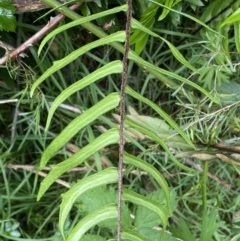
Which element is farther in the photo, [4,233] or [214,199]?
[214,199]

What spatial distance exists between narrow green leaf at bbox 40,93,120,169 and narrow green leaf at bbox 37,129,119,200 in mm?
22

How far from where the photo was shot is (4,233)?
48.0 inches

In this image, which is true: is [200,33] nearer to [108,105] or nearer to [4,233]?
[108,105]

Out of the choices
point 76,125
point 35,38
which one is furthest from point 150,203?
point 35,38

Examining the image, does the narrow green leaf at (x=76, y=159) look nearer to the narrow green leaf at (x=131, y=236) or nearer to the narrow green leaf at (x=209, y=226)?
the narrow green leaf at (x=131, y=236)

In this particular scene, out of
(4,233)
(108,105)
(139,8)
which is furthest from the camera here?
(4,233)

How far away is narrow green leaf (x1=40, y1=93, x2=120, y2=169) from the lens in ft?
2.35

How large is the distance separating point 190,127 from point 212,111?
0.11 meters

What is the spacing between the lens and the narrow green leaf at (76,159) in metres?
0.71

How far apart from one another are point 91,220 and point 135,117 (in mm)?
494

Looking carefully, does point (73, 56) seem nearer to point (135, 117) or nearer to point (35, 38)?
point (35, 38)

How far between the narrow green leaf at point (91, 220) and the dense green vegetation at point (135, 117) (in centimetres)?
21

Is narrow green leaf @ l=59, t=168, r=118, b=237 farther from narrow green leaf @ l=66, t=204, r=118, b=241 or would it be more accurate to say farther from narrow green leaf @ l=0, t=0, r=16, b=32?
narrow green leaf @ l=0, t=0, r=16, b=32

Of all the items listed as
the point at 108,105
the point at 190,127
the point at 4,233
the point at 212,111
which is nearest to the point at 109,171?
the point at 108,105
